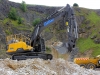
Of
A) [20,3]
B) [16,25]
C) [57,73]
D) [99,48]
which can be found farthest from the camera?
[20,3]

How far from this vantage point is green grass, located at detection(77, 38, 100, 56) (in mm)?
51219

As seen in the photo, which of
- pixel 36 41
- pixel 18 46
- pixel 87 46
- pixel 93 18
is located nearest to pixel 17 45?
pixel 18 46

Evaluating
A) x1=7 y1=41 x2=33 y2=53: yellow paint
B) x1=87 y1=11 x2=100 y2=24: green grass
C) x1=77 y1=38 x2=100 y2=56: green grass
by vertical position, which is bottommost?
x1=77 y1=38 x2=100 y2=56: green grass

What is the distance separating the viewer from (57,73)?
1270 cm

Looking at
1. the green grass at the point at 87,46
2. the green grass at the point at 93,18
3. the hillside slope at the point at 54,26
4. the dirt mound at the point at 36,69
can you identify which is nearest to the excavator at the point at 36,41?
the dirt mound at the point at 36,69

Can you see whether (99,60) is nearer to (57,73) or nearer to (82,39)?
(57,73)

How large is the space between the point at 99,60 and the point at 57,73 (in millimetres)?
10838

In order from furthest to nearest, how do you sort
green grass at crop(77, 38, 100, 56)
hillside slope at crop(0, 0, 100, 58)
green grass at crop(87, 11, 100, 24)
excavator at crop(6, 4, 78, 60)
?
1. green grass at crop(87, 11, 100, 24)
2. hillside slope at crop(0, 0, 100, 58)
3. green grass at crop(77, 38, 100, 56)
4. excavator at crop(6, 4, 78, 60)

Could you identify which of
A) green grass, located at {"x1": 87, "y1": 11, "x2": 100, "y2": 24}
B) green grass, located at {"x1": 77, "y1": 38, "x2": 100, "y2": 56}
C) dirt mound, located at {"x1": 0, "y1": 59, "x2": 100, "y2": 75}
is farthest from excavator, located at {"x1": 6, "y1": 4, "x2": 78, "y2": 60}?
green grass, located at {"x1": 87, "y1": 11, "x2": 100, "y2": 24}

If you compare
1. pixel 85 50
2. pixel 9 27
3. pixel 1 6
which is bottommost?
pixel 85 50

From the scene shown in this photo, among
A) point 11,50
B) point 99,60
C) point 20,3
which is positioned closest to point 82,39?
point 20,3

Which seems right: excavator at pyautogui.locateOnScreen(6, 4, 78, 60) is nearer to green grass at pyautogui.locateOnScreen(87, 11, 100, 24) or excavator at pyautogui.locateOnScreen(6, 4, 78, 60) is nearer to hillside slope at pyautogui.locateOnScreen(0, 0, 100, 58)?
hillside slope at pyautogui.locateOnScreen(0, 0, 100, 58)

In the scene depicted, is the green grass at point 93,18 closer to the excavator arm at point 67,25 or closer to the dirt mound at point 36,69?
the excavator arm at point 67,25

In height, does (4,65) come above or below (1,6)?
below
